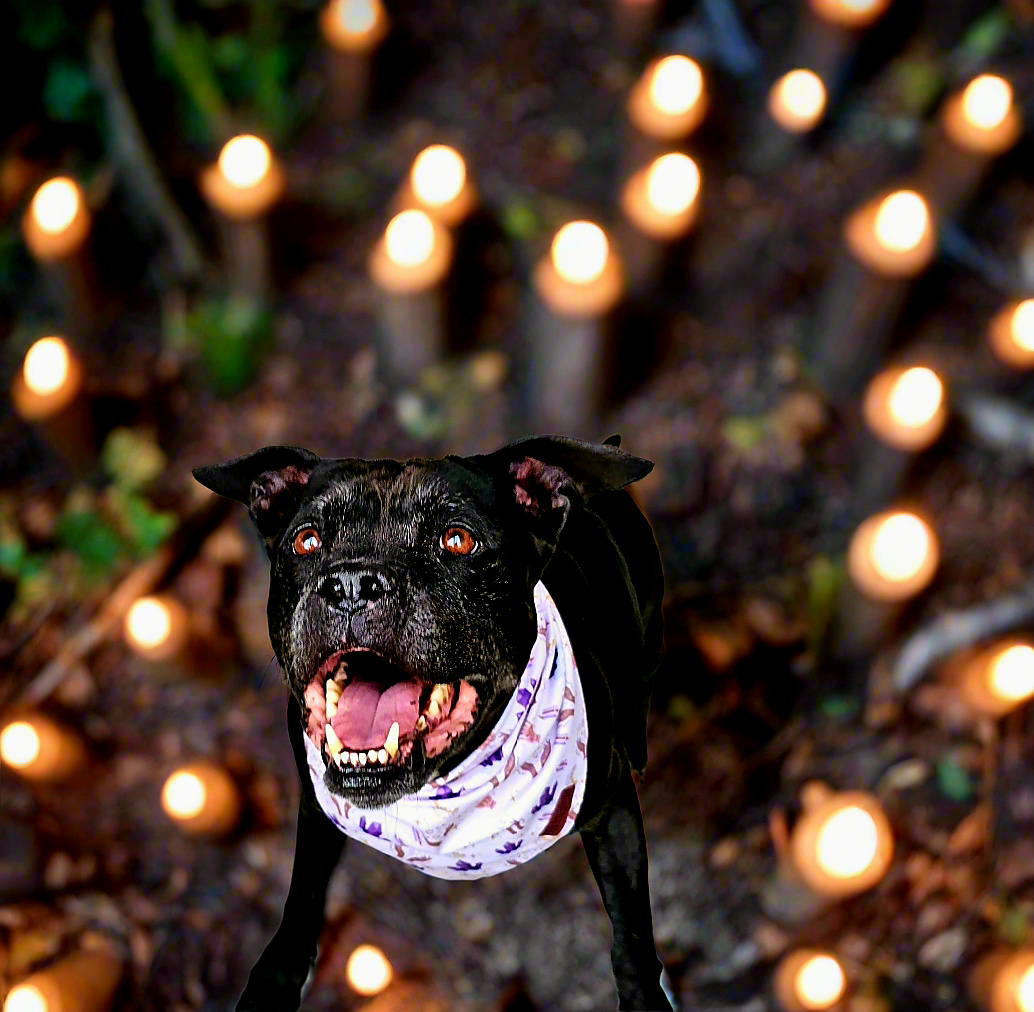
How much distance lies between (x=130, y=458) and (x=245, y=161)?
0.47 meters

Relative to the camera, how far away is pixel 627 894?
2.67 feet

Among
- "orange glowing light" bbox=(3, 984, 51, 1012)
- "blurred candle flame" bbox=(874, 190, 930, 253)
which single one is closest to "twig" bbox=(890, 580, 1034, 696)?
"blurred candle flame" bbox=(874, 190, 930, 253)

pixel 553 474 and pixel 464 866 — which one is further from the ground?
pixel 553 474

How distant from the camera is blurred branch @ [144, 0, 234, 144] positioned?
1.64 m

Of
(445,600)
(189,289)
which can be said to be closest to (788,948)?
(445,600)

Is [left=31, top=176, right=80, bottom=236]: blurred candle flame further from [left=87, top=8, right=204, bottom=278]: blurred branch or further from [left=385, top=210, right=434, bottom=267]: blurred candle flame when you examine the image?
[left=385, top=210, right=434, bottom=267]: blurred candle flame

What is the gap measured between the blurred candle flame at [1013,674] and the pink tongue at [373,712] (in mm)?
851

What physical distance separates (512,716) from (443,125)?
1313 millimetres

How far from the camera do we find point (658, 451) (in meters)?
1.53

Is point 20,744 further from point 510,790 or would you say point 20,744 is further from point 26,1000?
point 510,790

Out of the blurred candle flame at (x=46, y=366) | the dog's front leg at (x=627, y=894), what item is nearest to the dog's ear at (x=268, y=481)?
the dog's front leg at (x=627, y=894)

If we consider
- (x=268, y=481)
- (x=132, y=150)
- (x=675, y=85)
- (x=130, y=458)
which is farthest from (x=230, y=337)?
(x=268, y=481)

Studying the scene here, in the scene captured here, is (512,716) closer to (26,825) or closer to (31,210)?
(26,825)

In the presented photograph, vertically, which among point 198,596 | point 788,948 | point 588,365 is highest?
point 588,365
